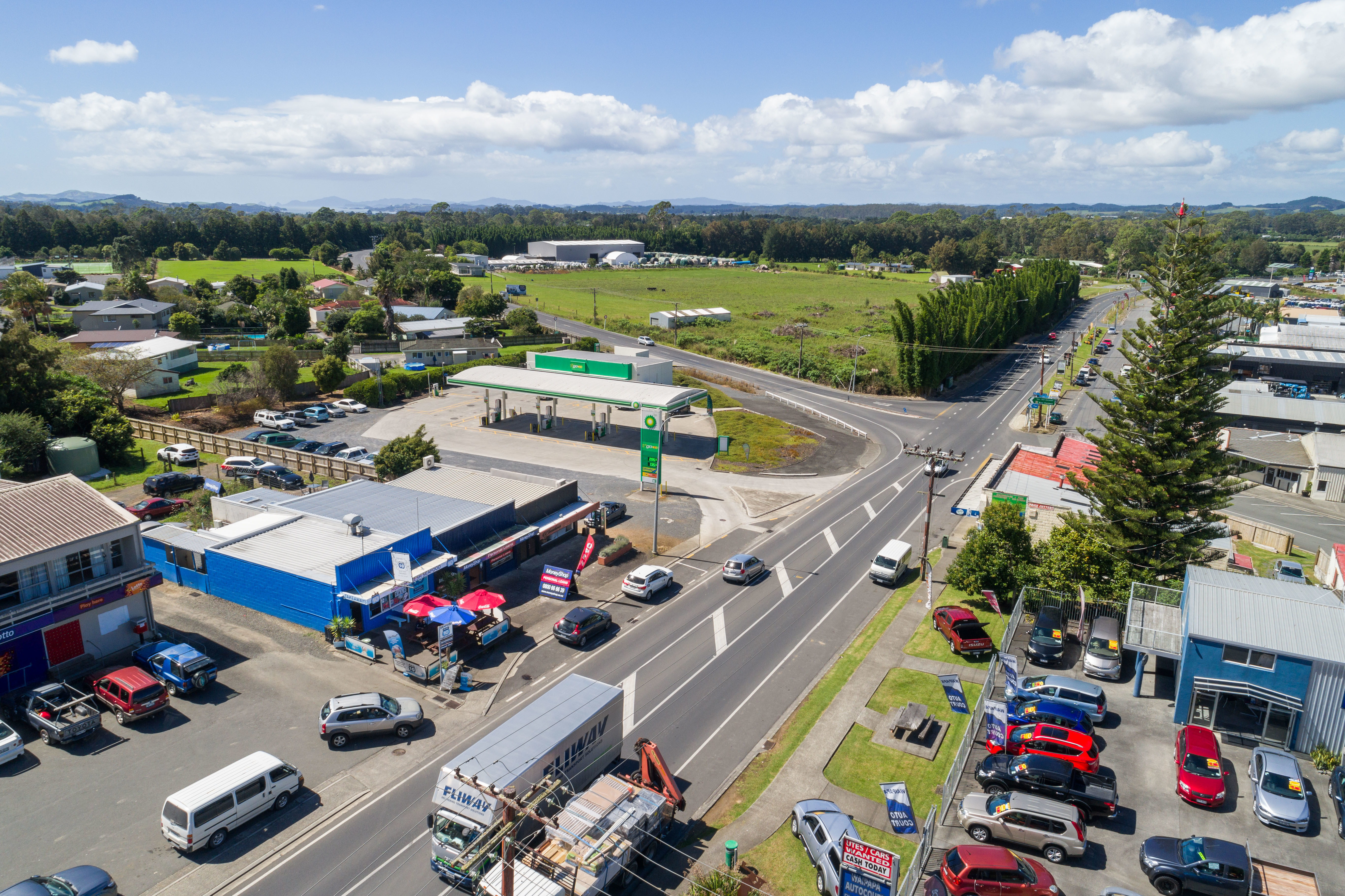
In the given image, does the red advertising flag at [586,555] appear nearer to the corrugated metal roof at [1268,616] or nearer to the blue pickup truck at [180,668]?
the blue pickup truck at [180,668]

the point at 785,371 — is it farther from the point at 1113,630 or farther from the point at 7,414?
the point at 7,414

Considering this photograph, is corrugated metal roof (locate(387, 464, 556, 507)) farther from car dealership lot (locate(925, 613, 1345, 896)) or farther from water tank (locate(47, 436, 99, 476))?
car dealership lot (locate(925, 613, 1345, 896))

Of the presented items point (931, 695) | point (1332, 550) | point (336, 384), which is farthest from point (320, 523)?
point (1332, 550)

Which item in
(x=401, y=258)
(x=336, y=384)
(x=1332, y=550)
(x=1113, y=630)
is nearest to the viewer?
(x=1113, y=630)

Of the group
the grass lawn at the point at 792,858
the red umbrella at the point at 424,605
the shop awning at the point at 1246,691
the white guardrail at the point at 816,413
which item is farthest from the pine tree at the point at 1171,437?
the white guardrail at the point at 816,413

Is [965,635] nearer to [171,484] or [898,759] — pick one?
[898,759]

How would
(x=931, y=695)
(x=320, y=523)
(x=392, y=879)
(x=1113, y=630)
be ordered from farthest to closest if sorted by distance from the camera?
(x=320, y=523)
(x=1113, y=630)
(x=931, y=695)
(x=392, y=879)

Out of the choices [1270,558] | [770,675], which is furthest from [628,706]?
[1270,558]
